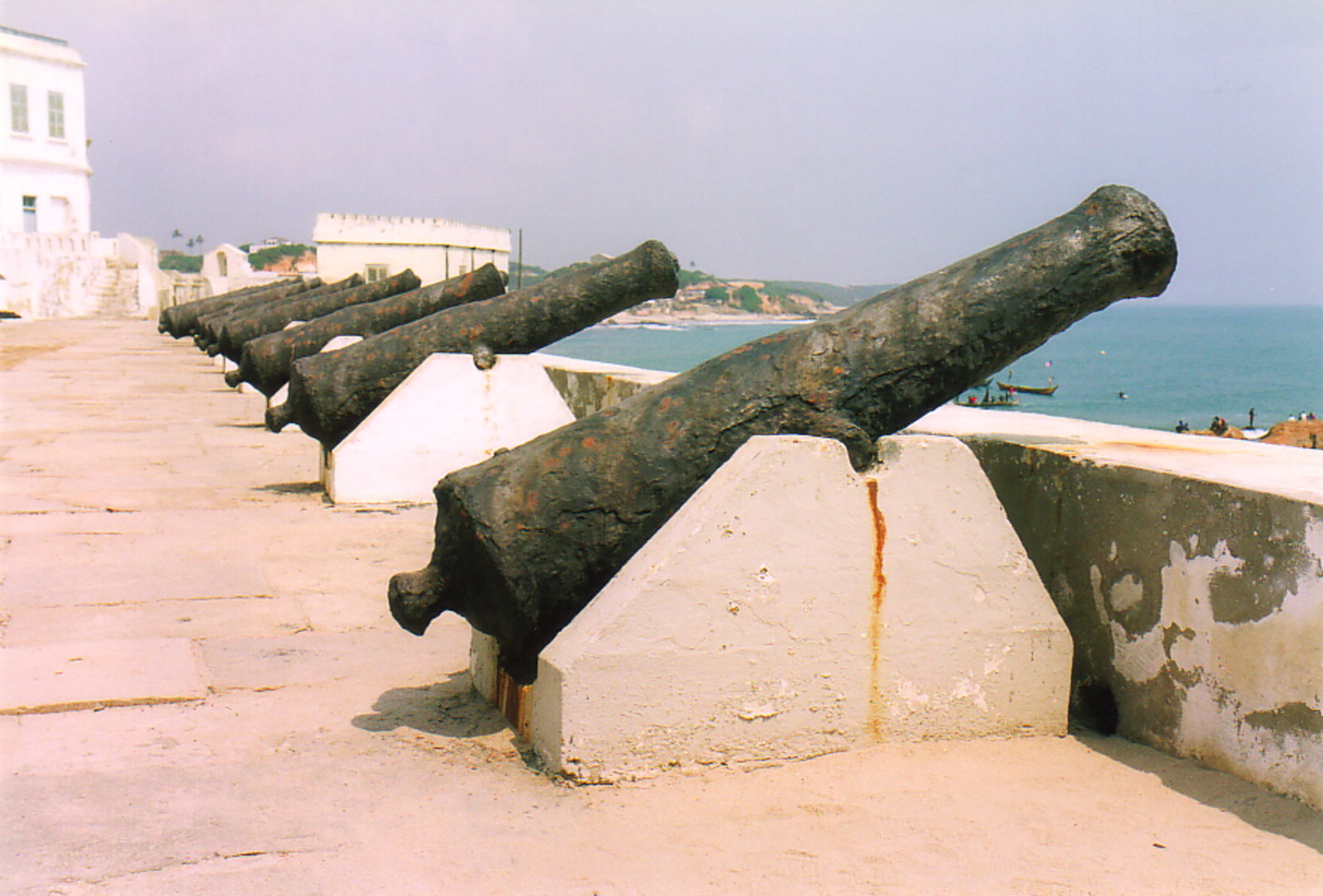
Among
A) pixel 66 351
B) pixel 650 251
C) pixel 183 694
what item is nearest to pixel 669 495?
pixel 183 694

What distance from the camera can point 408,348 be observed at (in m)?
7.24

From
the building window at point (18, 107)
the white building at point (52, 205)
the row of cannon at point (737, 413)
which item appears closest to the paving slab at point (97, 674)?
the row of cannon at point (737, 413)

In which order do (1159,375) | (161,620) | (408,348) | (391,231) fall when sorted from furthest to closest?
(1159,375) → (391,231) → (408,348) → (161,620)

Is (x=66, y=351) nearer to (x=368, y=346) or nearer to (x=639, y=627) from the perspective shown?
(x=368, y=346)

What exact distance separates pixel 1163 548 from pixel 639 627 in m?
1.33

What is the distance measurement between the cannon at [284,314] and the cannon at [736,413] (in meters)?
8.44

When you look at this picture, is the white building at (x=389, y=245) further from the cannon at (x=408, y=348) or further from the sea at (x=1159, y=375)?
the cannon at (x=408, y=348)

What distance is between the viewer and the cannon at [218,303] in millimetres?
18344

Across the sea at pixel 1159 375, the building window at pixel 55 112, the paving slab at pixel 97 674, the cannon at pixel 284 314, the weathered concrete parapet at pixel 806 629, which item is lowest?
the sea at pixel 1159 375

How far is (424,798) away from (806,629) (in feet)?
3.27

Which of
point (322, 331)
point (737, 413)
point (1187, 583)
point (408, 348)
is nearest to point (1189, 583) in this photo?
point (1187, 583)

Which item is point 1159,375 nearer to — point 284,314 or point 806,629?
point 284,314

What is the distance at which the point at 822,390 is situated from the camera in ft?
10.6

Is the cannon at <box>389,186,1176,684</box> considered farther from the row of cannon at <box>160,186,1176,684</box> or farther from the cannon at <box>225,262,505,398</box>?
the cannon at <box>225,262,505,398</box>
